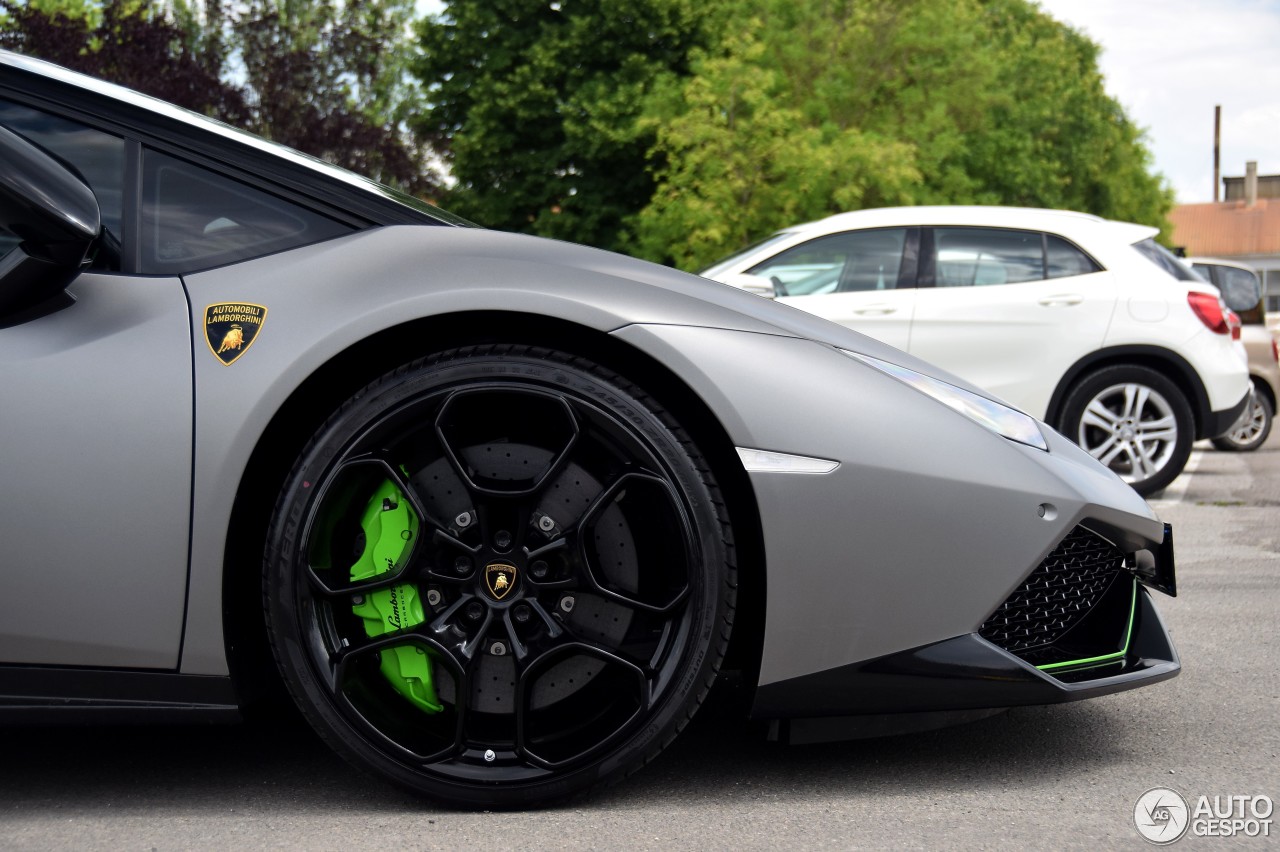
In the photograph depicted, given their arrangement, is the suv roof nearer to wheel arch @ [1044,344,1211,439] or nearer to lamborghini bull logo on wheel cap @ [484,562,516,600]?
wheel arch @ [1044,344,1211,439]

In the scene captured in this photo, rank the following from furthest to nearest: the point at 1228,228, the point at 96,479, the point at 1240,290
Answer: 1. the point at 1228,228
2. the point at 1240,290
3. the point at 96,479

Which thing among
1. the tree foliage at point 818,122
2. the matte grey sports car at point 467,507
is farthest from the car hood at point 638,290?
the tree foliage at point 818,122

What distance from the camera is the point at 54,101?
7.54 ft

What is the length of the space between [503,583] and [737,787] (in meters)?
0.62

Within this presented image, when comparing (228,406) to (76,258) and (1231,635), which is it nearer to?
(76,258)

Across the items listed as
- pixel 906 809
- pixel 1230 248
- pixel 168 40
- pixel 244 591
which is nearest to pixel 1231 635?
pixel 906 809

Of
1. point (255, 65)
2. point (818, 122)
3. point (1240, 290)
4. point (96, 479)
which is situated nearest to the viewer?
point (96, 479)

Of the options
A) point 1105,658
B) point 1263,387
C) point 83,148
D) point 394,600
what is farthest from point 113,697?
point 1263,387

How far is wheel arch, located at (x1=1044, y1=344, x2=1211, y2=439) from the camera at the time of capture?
715cm

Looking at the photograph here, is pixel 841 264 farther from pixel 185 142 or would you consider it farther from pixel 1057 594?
pixel 185 142

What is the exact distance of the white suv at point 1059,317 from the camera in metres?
7.16

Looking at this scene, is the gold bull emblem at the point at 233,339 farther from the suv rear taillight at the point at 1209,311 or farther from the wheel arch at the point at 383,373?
the suv rear taillight at the point at 1209,311

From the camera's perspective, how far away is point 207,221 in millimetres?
2268

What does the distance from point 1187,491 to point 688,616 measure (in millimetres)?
6495
